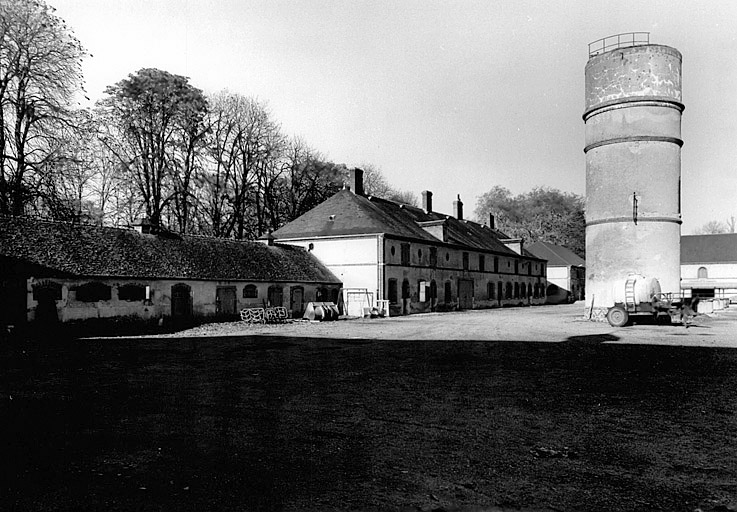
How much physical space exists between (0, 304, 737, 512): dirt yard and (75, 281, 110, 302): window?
930 centimetres

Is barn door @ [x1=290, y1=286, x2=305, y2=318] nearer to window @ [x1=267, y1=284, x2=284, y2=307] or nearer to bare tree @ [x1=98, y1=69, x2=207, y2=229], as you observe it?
window @ [x1=267, y1=284, x2=284, y2=307]

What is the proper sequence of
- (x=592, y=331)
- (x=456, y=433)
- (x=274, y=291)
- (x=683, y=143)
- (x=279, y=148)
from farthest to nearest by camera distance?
(x=279, y=148) < (x=274, y=291) < (x=683, y=143) < (x=592, y=331) < (x=456, y=433)

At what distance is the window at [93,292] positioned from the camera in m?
22.0

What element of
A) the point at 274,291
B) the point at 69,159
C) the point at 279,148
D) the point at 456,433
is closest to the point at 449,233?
the point at 279,148

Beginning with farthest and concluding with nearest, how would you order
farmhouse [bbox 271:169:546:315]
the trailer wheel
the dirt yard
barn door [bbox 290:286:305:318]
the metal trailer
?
1. farmhouse [bbox 271:169:546:315]
2. barn door [bbox 290:286:305:318]
3. the trailer wheel
4. the metal trailer
5. the dirt yard

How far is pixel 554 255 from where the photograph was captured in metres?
62.9

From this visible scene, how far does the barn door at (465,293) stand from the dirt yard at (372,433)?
29728 millimetres

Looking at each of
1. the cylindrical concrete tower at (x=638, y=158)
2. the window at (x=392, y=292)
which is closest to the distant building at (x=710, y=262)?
the window at (x=392, y=292)

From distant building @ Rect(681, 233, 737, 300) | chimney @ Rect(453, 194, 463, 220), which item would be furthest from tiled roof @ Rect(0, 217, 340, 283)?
distant building @ Rect(681, 233, 737, 300)

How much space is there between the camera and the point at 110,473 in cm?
515

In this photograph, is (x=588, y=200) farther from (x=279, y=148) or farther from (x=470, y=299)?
(x=279, y=148)

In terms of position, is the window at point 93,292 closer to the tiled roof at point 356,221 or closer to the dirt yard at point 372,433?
the dirt yard at point 372,433

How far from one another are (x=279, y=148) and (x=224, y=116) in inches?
211

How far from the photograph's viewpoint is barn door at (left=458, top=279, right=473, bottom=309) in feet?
142
